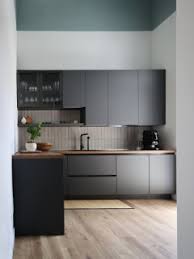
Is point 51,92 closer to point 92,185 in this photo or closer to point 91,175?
point 91,175

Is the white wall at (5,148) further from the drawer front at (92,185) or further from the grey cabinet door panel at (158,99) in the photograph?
the grey cabinet door panel at (158,99)

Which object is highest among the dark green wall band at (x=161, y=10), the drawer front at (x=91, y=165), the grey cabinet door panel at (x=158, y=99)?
the dark green wall band at (x=161, y=10)

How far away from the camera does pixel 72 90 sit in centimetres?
750

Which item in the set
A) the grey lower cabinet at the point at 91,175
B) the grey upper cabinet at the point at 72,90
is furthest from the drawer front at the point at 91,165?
the grey upper cabinet at the point at 72,90

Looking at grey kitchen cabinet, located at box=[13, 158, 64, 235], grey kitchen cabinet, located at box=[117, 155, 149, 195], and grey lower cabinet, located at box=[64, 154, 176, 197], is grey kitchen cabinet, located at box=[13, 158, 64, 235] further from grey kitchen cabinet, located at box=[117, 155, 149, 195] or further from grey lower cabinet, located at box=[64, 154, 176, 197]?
grey kitchen cabinet, located at box=[117, 155, 149, 195]

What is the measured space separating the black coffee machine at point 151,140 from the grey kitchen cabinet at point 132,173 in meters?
0.37

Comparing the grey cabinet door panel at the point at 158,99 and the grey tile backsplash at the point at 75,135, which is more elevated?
the grey cabinet door panel at the point at 158,99

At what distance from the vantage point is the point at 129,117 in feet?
25.1

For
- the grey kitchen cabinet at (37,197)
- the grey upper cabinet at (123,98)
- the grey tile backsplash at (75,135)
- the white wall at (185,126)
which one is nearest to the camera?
the white wall at (185,126)

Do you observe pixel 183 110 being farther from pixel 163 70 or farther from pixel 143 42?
pixel 143 42

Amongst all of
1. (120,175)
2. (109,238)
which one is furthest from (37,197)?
(120,175)

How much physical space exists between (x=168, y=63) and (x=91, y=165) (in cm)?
201

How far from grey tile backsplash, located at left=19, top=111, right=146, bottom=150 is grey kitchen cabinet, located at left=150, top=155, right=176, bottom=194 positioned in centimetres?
87

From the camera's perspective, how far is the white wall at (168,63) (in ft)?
23.5
